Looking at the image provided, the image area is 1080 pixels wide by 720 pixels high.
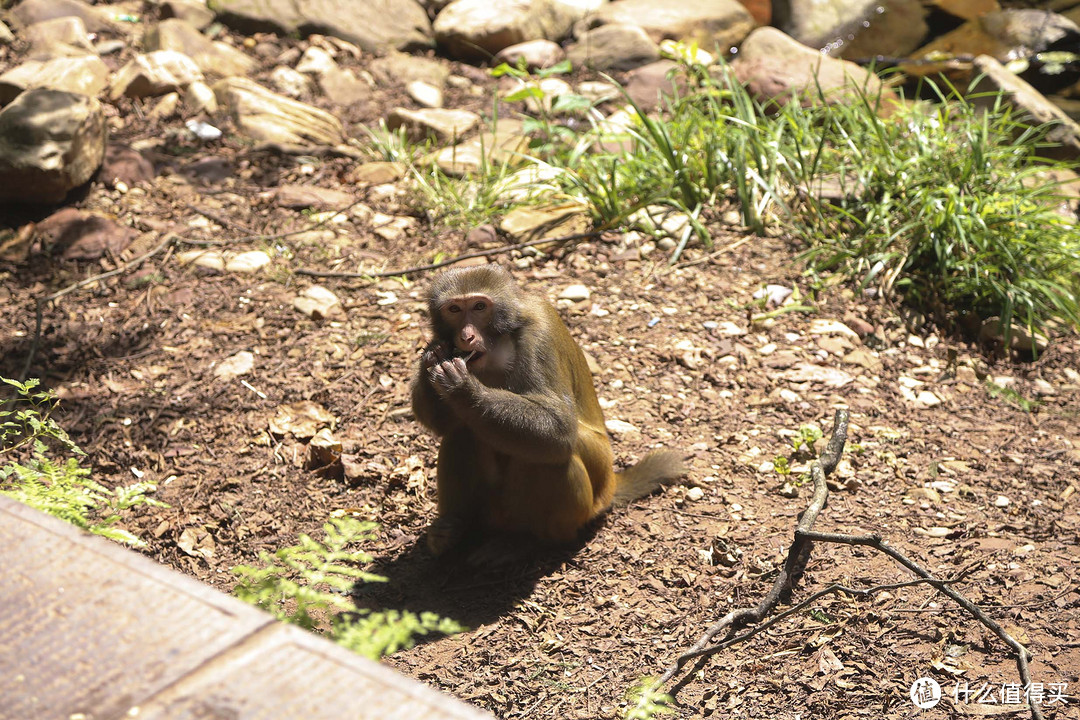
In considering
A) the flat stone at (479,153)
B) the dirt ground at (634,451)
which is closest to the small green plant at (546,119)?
the flat stone at (479,153)

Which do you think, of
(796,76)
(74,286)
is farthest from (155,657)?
(796,76)

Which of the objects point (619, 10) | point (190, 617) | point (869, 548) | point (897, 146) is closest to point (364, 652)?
point (190, 617)

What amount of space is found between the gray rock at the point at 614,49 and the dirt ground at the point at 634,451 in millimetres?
4071

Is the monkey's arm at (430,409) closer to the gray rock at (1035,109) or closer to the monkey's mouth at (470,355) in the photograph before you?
the monkey's mouth at (470,355)

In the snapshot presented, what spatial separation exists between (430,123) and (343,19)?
284 centimetres

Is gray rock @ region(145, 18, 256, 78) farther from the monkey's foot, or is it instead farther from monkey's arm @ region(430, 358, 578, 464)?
monkey's arm @ region(430, 358, 578, 464)

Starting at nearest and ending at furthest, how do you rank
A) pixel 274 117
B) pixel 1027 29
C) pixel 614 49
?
pixel 274 117 → pixel 614 49 → pixel 1027 29

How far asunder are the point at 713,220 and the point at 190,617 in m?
5.78

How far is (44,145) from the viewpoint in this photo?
6.40 metres

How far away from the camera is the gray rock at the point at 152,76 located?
8516mm

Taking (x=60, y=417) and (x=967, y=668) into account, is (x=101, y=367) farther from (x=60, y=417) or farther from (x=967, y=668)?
(x=967, y=668)

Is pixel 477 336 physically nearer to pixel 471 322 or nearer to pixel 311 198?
pixel 471 322

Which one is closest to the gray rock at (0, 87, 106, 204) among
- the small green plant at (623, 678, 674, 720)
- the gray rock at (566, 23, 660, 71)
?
the small green plant at (623, 678, 674, 720)

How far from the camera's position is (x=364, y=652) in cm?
209
